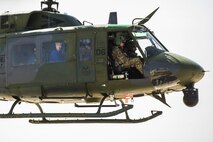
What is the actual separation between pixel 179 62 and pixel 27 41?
4.18 m

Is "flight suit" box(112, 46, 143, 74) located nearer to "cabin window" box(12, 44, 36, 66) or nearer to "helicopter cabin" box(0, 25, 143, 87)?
"helicopter cabin" box(0, 25, 143, 87)

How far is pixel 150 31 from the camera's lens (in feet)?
46.0

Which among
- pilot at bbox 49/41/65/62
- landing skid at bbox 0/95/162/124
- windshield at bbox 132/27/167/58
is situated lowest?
landing skid at bbox 0/95/162/124

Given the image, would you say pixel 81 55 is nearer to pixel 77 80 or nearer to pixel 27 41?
pixel 77 80

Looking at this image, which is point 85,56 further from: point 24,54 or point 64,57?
point 24,54

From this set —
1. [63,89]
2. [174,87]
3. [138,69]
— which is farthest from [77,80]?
[174,87]

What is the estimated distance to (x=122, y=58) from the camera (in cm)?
1341

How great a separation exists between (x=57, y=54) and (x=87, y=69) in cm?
95

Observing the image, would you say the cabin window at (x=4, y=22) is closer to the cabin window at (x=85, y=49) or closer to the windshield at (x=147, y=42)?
the cabin window at (x=85, y=49)

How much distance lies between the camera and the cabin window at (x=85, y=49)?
13609 millimetres

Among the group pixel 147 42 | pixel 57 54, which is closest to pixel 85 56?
pixel 57 54

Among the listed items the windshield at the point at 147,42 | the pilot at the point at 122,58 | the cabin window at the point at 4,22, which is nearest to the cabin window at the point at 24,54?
the cabin window at the point at 4,22

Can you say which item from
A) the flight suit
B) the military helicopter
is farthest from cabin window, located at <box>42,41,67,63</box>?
the flight suit

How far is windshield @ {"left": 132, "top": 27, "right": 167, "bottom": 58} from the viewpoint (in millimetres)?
13344
